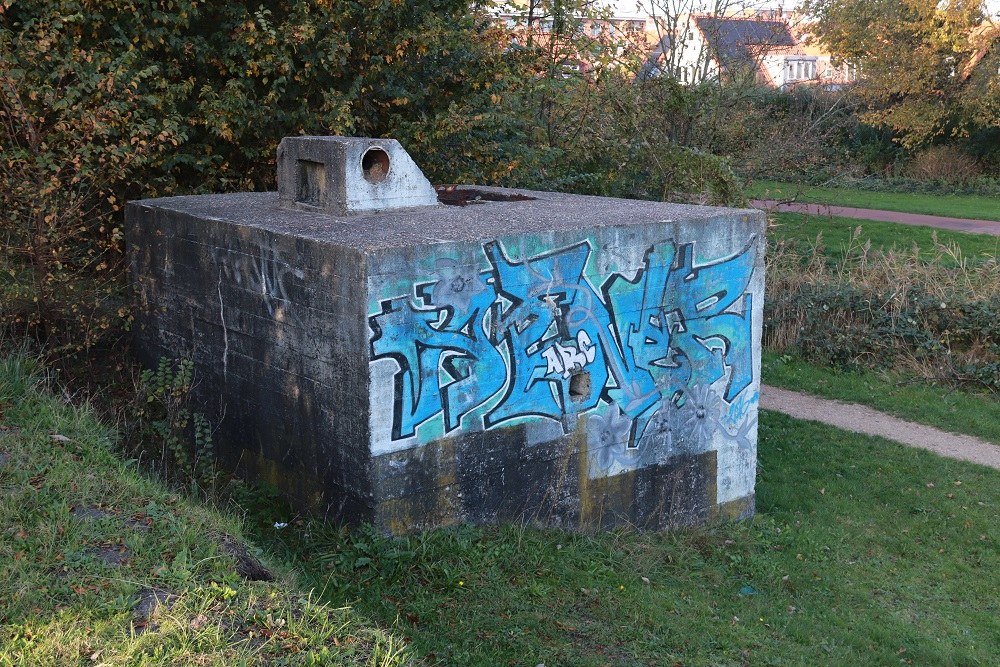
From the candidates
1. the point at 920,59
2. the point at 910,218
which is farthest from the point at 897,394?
the point at 920,59

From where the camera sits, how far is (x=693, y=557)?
749 centimetres

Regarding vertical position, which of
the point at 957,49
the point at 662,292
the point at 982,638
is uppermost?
the point at 957,49

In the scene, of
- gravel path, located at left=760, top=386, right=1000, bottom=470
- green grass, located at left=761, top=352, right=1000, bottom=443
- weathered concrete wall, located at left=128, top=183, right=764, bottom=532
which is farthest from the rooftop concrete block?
green grass, located at left=761, top=352, right=1000, bottom=443

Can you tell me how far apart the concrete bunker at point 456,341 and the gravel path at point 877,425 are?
10.4 feet

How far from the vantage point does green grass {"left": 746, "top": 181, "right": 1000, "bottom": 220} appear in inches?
965

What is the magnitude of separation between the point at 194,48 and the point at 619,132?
6301 millimetres

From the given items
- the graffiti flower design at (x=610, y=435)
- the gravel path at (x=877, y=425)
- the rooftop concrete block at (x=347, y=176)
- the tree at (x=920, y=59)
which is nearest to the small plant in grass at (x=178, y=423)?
the rooftop concrete block at (x=347, y=176)

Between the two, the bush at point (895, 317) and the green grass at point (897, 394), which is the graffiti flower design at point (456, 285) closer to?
the green grass at point (897, 394)

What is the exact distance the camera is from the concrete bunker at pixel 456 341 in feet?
20.6

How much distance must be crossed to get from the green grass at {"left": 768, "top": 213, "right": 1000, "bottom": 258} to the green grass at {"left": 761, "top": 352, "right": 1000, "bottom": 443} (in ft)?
15.9

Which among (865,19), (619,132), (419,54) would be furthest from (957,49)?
(419,54)

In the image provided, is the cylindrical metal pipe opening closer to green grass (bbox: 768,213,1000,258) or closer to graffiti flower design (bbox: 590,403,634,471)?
graffiti flower design (bbox: 590,403,634,471)

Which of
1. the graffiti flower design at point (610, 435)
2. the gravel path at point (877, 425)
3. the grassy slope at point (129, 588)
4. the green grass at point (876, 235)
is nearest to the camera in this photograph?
the grassy slope at point (129, 588)

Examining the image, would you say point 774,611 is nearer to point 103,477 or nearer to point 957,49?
point 103,477
